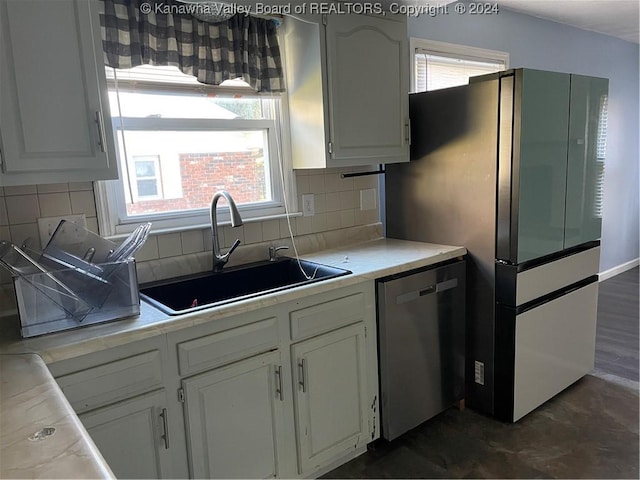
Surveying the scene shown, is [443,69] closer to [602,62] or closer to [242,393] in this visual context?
[602,62]

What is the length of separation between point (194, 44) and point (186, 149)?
0.46 metres

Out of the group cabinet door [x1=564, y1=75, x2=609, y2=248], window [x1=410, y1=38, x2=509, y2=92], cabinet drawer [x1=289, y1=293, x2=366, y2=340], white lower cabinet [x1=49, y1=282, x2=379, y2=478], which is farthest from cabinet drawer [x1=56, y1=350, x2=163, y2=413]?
window [x1=410, y1=38, x2=509, y2=92]

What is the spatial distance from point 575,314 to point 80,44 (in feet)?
8.95

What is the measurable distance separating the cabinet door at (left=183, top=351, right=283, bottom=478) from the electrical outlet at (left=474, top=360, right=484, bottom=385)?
119 cm

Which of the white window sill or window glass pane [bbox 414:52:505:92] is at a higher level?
window glass pane [bbox 414:52:505:92]

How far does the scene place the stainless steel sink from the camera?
6.59 ft

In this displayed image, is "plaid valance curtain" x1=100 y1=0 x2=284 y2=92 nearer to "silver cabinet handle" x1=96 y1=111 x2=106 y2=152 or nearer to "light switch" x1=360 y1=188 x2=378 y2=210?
"silver cabinet handle" x1=96 y1=111 x2=106 y2=152

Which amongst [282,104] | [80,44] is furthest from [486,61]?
[80,44]

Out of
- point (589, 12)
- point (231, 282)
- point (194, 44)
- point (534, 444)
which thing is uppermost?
point (589, 12)

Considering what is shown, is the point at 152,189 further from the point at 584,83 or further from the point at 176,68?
the point at 584,83

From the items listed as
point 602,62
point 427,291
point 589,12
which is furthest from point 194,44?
point 602,62

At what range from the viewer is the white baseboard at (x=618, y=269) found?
4.93 meters

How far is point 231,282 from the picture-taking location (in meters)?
2.22

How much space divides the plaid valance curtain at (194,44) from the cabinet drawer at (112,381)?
1.18 metres
